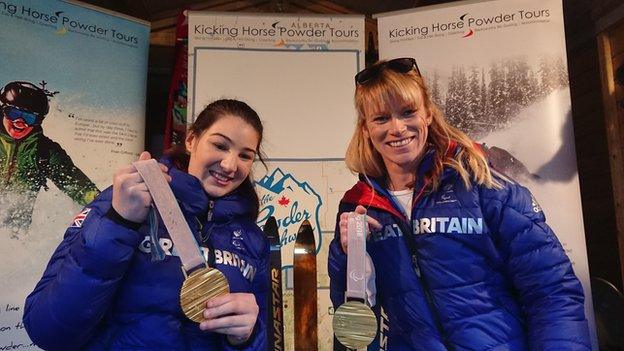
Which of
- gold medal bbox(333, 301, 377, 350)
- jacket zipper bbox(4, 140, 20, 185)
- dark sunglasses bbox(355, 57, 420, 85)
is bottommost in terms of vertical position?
gold medal bbox(333, 301, 377, 350)

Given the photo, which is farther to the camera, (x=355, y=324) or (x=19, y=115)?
(x=19, y=115)

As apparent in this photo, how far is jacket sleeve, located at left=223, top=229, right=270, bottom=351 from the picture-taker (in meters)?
1.16

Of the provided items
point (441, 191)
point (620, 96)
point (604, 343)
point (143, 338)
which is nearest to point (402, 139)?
point (441, 191)

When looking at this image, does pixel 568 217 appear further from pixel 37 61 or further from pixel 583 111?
pixel 37 61

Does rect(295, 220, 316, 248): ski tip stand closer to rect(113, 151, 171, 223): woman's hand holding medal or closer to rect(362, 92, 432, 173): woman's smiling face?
rect(362, 92, 432, 173): woman's smiling face

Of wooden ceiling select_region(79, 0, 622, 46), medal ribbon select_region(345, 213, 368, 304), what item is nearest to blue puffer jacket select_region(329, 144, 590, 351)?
medal ribbon select_region(345, 213, 368, 304)

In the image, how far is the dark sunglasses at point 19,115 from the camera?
2.39 metres

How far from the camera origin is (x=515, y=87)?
253cm

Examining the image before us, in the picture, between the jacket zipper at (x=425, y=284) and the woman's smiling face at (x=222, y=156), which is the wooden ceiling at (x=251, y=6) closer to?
the woman's smiling face at (x=222, y=156)

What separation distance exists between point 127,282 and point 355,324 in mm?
569

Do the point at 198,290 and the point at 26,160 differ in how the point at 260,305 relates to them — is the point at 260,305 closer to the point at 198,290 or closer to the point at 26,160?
the point at 198,290

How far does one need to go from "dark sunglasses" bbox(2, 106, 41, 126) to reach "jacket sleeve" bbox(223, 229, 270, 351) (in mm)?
1704

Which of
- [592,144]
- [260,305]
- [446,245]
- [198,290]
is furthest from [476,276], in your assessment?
[592,144]

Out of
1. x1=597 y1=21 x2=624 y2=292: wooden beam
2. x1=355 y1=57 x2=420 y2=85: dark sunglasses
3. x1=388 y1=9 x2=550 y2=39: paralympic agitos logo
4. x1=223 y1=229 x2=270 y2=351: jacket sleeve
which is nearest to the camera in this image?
x1=223 y1=229 x2=270 y2=351: jacket sleeve
